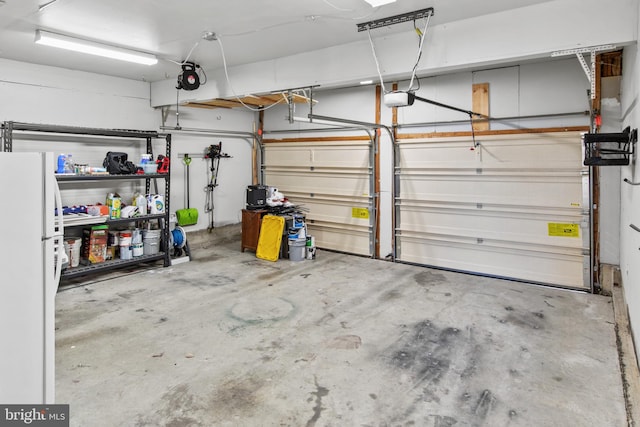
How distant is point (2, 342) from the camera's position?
1.73m

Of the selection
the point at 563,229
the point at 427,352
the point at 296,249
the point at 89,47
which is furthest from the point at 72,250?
the point at 563,229

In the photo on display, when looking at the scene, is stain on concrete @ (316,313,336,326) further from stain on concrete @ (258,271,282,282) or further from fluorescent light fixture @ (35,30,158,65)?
fluorescent light fixture @ (35,30,158,65)

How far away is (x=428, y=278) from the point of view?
5.34 meters

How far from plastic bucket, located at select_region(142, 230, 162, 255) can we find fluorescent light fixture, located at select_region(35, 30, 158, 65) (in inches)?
92.1

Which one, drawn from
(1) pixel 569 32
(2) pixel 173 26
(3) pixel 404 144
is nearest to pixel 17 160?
(2) pixel 173 26

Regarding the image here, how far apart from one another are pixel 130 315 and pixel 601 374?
13.2 ft

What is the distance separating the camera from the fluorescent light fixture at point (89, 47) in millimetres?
3845

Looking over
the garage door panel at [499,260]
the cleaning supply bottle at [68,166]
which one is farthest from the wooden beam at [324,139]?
the cleaning supply bottle at [68,166]

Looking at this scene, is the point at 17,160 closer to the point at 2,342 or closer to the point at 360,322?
the point at 2,342

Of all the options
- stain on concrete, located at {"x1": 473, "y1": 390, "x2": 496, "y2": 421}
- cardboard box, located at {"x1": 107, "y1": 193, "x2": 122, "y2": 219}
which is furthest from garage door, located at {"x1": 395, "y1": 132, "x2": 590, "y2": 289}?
cardboard box, located at {"x1": 107, "y1": 193, "x2": 122, "y2": 219}

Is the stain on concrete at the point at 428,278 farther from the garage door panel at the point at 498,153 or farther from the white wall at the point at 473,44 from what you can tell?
the white wall at the point at 473,44

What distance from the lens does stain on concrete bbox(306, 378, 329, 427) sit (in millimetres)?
2334

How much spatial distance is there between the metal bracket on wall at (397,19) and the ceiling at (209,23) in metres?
0.05

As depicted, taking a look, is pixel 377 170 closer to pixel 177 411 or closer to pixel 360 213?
pixel 360 213
